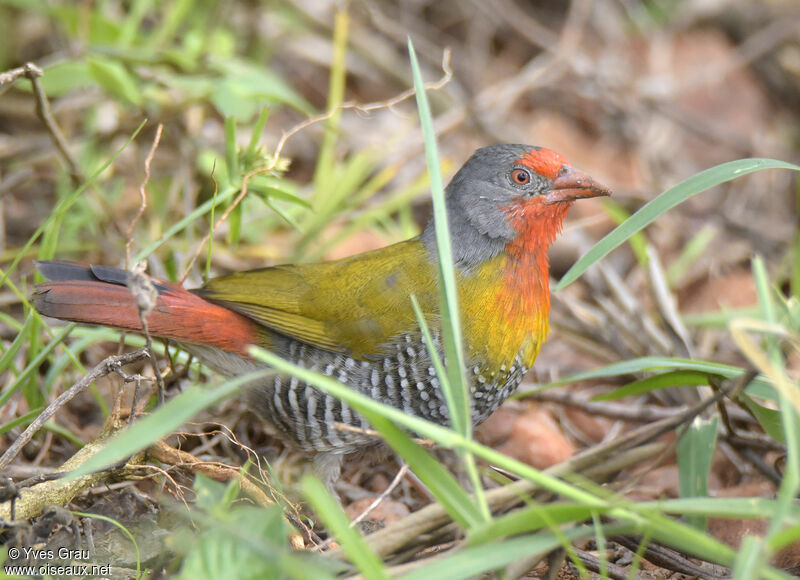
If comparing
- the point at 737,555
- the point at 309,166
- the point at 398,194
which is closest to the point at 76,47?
the point at 309,166

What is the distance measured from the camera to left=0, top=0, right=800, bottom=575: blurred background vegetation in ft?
9.89

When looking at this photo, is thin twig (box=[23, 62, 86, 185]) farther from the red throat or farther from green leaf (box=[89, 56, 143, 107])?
the red throat

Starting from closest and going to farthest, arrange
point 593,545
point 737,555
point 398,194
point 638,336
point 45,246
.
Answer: point 737,555, point 593,545, point 45,246, point 638,336, point 398,194

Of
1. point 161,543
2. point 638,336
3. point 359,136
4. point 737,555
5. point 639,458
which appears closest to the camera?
point 737,555

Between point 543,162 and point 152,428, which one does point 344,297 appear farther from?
point 152,428

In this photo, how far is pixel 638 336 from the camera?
361 cm

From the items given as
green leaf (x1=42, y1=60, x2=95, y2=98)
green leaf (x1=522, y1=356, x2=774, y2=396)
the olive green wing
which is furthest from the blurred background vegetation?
green leaf (x1=522, y1=356, x2=774, y2=396)

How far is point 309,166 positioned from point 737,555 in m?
3.65

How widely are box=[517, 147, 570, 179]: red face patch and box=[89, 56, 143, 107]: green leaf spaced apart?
1580mm

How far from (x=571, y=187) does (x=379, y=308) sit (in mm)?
804

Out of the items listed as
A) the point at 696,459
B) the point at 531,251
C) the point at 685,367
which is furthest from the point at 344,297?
the point at 696,459

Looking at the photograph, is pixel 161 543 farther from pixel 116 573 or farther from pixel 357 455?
pixel 357 455

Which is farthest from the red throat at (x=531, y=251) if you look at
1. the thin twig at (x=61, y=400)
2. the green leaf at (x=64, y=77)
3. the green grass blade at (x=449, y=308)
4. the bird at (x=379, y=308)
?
the green leaf at (x=64, y=77)

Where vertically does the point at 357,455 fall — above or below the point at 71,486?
below
